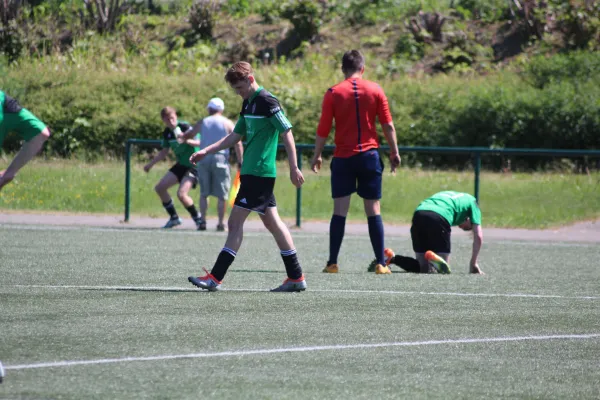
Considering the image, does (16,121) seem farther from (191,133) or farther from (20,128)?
(191,133)

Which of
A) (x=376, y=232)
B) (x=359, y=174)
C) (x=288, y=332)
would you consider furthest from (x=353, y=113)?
(x=288, y=332)

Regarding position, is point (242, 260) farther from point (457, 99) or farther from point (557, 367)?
point (457, 99)

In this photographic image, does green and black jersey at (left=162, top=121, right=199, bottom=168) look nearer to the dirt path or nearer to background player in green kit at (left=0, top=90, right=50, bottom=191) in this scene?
the dirt path

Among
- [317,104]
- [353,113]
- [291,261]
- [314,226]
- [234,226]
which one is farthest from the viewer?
[317,104]

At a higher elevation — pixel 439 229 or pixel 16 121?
pixel 16 121

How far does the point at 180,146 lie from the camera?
17234 millimetres

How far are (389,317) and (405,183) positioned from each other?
37.4 feet

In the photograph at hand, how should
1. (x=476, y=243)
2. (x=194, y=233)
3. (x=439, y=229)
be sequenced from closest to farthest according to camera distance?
(x=476, y=243)
(x=439, y=229)
(x=194, y=233)

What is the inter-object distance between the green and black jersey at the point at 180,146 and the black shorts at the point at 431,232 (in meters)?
6.39

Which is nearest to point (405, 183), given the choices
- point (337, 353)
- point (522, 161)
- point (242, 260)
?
point (522, 161)

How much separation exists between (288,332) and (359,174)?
3.96 meters

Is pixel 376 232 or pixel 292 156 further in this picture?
pixel 376 232

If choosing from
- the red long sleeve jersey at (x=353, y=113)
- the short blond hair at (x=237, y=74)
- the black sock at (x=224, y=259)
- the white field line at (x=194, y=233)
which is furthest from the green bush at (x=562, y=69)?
the black sock at (x=224, y=259)

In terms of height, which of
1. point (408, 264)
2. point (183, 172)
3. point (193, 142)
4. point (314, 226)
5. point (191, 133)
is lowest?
point (314, 226)
